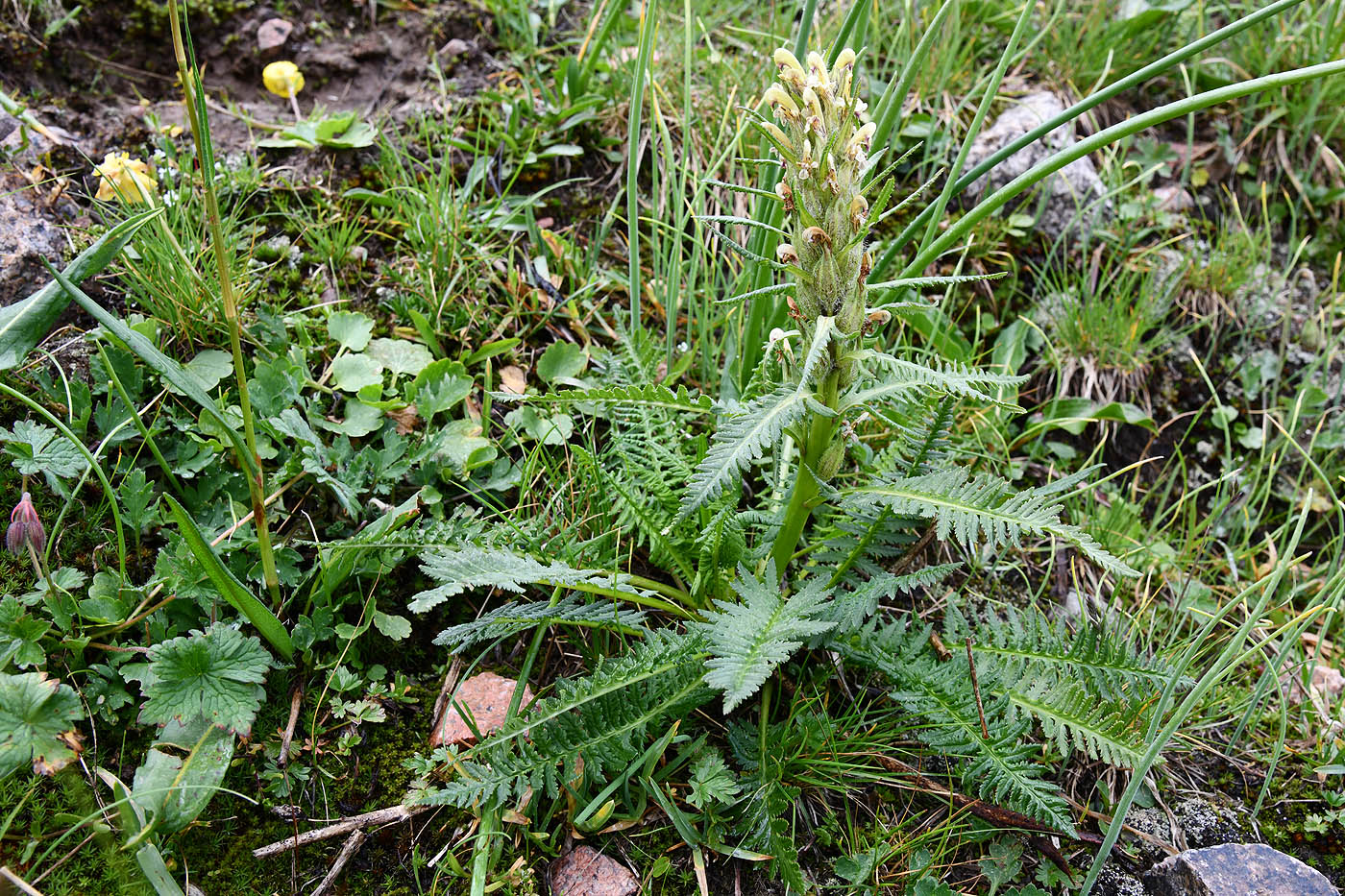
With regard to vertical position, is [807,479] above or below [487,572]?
above

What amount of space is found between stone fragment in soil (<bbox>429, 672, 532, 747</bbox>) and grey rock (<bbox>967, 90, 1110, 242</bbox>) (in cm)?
199

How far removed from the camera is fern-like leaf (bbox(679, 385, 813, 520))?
133 cm

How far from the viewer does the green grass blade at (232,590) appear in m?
1.47

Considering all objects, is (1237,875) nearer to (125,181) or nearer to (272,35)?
(125,181)

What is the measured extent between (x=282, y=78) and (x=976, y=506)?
2182 mm

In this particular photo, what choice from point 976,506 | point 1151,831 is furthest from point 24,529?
point 1151,831

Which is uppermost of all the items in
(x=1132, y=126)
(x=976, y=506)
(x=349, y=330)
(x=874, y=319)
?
(x=1132, y=126)

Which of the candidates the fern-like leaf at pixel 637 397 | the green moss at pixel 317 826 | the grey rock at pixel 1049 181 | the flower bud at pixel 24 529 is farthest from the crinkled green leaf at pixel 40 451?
the grey rock at pixel 1049 181

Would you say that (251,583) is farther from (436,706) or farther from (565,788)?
(565,788)

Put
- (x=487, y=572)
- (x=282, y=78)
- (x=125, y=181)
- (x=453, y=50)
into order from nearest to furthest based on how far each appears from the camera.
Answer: (x=487, y=572) < (x=125, y=181) < (x=282, y=78) < (x=453, y=50)

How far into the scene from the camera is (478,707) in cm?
179

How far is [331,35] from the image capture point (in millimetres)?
2891

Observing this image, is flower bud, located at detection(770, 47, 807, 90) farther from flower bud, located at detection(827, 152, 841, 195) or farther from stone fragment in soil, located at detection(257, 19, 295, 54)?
stone fragment in soil, located at detection(257, 19, 295, 54)

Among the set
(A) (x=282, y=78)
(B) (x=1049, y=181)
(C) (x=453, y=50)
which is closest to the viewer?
(A) (x=282, y=78)
